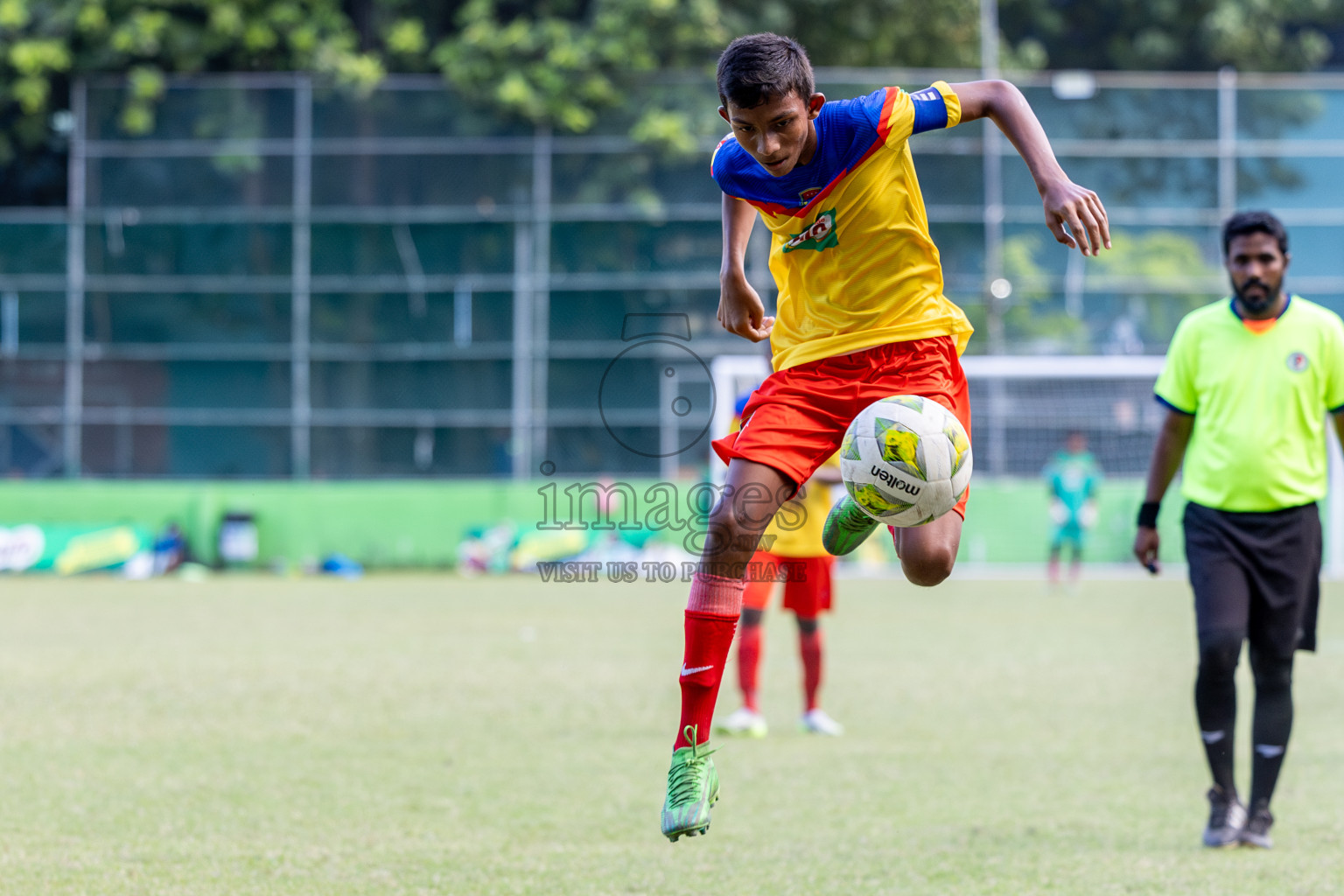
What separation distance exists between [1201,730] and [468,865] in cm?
291

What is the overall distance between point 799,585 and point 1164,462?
9.57ft

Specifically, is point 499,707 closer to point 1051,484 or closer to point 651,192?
point 1051,484

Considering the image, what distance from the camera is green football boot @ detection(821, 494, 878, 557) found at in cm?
471

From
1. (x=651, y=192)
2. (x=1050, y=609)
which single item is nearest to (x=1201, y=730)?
(x=1050, y=609)

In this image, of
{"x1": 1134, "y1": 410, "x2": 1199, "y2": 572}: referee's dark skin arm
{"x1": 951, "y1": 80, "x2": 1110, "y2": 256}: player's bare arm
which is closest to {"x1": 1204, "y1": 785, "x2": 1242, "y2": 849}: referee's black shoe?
{"x1": 1134, "y1": 410, "x2": 1199, "y2": 572}: referee's dark skin arm

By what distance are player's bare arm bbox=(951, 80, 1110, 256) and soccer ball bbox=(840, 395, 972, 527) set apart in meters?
0.65

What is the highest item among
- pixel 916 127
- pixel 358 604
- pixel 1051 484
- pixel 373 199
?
pixel 373 199

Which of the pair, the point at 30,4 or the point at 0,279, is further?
the point at 30,4

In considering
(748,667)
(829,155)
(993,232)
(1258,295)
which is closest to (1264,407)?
(1258,295)

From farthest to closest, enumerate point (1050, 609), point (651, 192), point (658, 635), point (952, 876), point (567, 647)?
point (651, 192) → point (1050, 609) → point (658, 635) → point (567, 647) → point (952, 876)

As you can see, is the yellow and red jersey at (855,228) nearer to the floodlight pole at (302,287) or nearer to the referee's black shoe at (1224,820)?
the referee's black shoe at (1224,820)

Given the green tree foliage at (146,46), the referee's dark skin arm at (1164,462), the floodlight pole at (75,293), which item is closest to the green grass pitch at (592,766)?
the referee's dark skin arm at (1164,462)

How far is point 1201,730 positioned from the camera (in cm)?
596

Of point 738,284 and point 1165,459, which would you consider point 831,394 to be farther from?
point 1165,459
